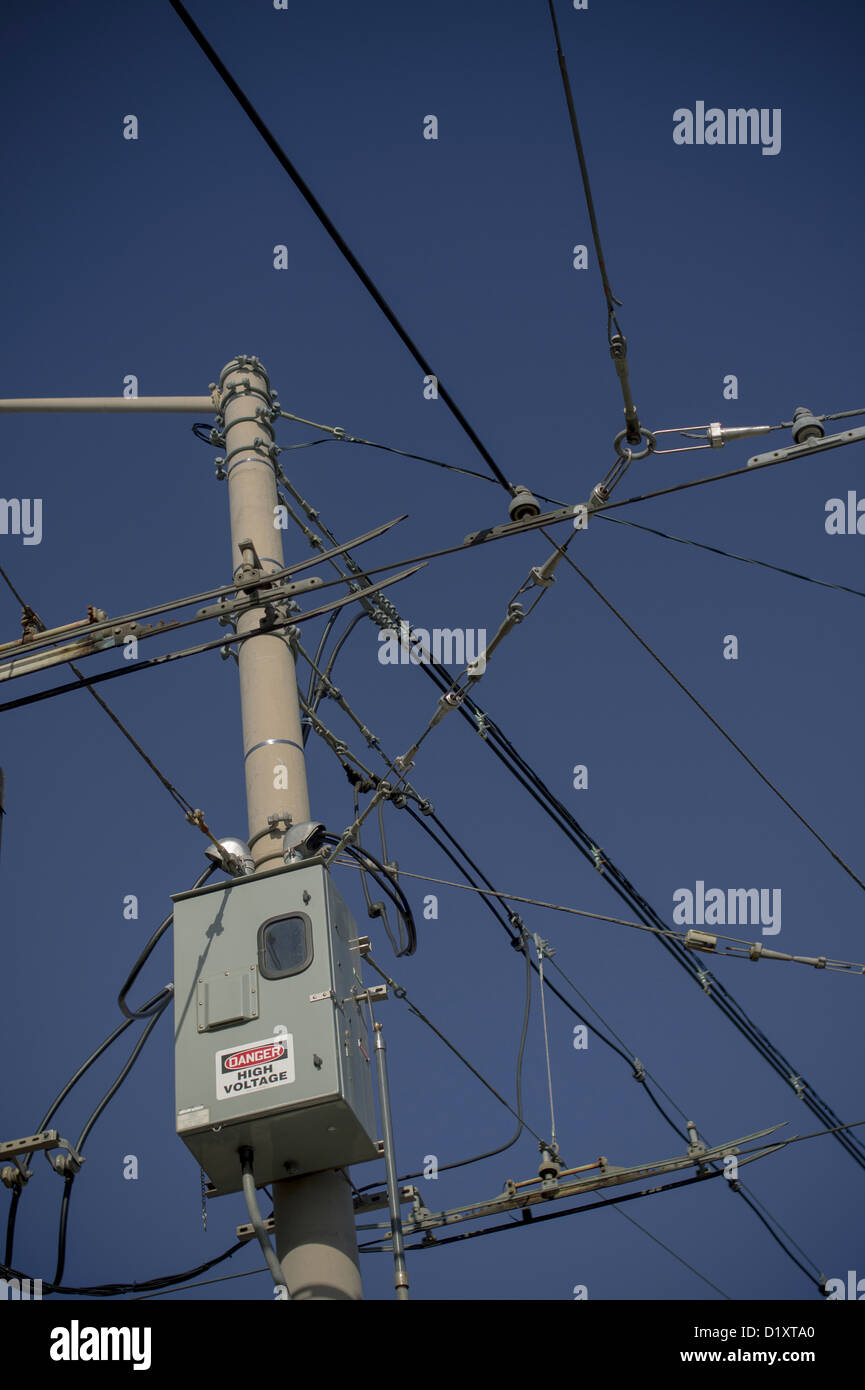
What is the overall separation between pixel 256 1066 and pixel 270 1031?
18 cm

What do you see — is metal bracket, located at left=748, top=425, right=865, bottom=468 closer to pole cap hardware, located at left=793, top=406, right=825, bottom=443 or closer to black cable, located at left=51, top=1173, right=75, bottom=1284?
pole cap hardware, located at left=793, top=406, right=825, bottom=443

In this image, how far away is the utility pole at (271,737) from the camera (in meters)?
6.62

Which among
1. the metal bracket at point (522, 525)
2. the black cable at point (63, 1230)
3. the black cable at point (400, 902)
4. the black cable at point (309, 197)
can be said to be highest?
the black cable at point (309, 197)

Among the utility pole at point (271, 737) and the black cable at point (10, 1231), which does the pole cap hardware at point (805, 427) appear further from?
the black cable at point (10, 1231)

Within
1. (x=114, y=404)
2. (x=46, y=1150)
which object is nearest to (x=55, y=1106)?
(x=46, y=1150)

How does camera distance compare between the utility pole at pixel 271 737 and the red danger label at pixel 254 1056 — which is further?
the red danger label at pixel 254 1056

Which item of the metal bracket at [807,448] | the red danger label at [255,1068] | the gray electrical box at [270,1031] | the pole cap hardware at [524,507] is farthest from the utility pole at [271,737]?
the metal bracket at [807,448]

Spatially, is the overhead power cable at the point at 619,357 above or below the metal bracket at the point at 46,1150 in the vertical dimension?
above

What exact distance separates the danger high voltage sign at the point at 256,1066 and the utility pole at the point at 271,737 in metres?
0.63

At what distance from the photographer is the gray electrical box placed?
665 centimetres

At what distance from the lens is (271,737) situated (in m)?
8.02
